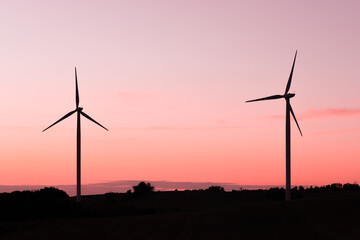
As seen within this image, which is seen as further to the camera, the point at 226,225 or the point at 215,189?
the point at 215,189

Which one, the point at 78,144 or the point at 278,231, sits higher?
the point at 78,144

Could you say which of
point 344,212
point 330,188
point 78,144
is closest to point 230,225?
point 344,212

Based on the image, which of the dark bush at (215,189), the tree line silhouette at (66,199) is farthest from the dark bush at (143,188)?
the dark bush at (215,189)

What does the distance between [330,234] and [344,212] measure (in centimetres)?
1265

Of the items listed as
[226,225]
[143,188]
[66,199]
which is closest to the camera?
[226,225]

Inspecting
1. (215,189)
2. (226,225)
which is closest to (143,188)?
(215,189)

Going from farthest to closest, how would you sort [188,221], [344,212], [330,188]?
[330,188] < [344,212] < [188,221]

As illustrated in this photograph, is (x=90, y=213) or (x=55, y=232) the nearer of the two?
(x=55, y=232)

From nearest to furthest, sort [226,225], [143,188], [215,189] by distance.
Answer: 1. [226,225]
2. [143,188]
3. [215,189]

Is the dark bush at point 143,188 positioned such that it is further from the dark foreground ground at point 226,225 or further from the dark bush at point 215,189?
the dark foreground ground at point 226,225

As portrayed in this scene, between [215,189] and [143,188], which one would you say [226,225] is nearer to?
[143,188]

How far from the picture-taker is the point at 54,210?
212ft

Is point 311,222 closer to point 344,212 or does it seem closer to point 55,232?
point 344,212

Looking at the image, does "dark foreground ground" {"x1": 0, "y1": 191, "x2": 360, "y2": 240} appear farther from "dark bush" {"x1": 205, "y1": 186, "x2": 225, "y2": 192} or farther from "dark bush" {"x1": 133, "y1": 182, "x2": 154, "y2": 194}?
"dark bush" {"x1": 205, "y1": 186, "x2": 225, "y2": 192}
